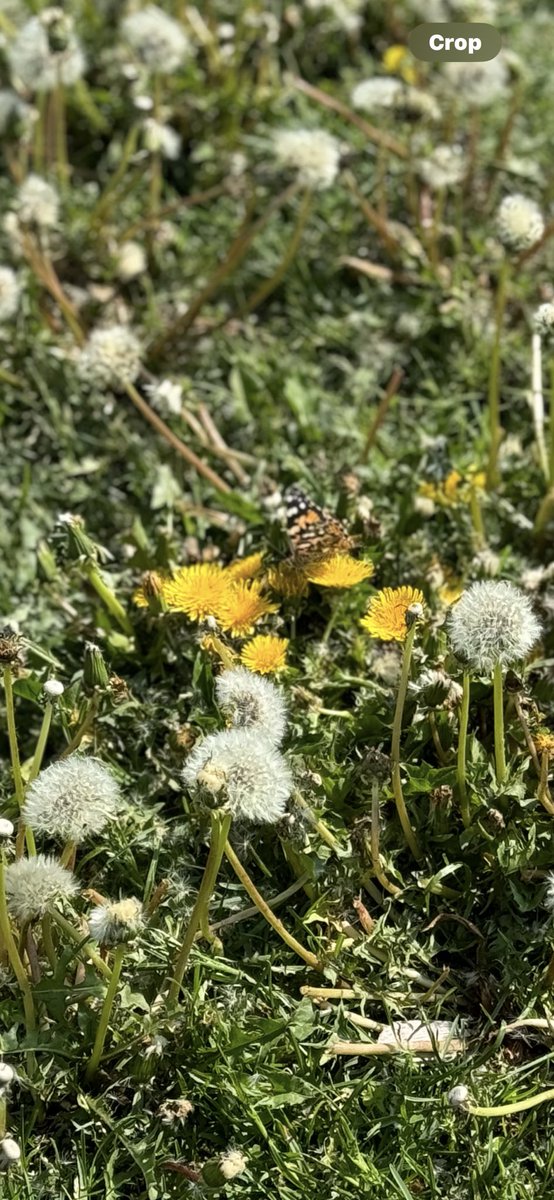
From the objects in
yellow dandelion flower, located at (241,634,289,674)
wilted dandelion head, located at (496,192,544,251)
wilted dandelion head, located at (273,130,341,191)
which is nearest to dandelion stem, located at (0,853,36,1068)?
yellow dandelion flower, located at (241,634,289,674)

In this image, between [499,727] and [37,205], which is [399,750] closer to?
[499,727]

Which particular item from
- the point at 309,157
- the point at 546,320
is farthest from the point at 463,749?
the point at 309,157

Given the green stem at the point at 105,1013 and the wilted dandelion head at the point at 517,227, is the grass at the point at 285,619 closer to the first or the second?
the green stem at the point at 105,1013

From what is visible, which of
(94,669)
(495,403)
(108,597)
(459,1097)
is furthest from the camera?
(495,403)

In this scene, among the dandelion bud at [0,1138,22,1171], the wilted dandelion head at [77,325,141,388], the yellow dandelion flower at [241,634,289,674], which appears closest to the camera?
the dandelion bud at [0,1138,22,1171]

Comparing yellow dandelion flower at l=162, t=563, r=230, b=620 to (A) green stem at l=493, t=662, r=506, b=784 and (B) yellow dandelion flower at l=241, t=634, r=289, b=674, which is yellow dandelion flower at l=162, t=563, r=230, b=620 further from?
(A) green stem at l=493, t=662, r=506, b=784
